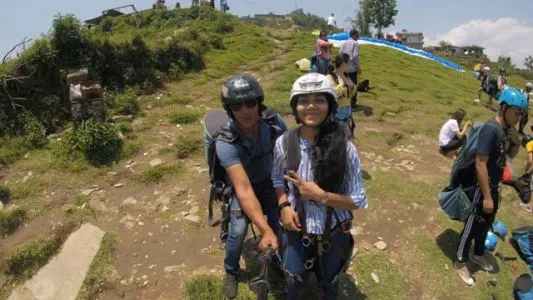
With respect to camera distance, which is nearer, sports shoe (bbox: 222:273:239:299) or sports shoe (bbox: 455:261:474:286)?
sports shoe (bbox: 222:273:239:299)

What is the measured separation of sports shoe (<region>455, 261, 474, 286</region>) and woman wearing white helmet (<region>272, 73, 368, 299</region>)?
2569 millimetres

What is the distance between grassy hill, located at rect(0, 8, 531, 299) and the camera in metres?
4.72

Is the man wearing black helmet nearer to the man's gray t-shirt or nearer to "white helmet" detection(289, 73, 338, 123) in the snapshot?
the man's gray t-shirt

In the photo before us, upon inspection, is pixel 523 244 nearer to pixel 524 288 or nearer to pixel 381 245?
pixel 524 288

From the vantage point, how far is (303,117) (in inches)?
114

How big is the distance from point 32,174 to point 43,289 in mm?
3010

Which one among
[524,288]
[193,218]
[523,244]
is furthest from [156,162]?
[523,244]

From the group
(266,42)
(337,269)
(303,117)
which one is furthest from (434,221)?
(266,42)

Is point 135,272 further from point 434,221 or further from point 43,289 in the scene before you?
point 434,221

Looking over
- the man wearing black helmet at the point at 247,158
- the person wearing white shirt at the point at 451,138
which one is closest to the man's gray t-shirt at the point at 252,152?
the man wearing black helmet at the point at 247,158

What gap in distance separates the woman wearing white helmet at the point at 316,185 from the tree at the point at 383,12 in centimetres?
6119

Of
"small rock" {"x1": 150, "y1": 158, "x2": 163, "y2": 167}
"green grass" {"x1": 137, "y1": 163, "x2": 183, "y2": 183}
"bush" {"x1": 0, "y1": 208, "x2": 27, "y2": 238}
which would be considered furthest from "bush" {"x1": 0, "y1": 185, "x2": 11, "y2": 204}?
"small rock" {"x1": 150, "y1": 158, "x2": 163, "y2": 167}

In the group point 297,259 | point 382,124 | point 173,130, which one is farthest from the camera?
point 382,124

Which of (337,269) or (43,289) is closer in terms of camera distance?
(337,269)
